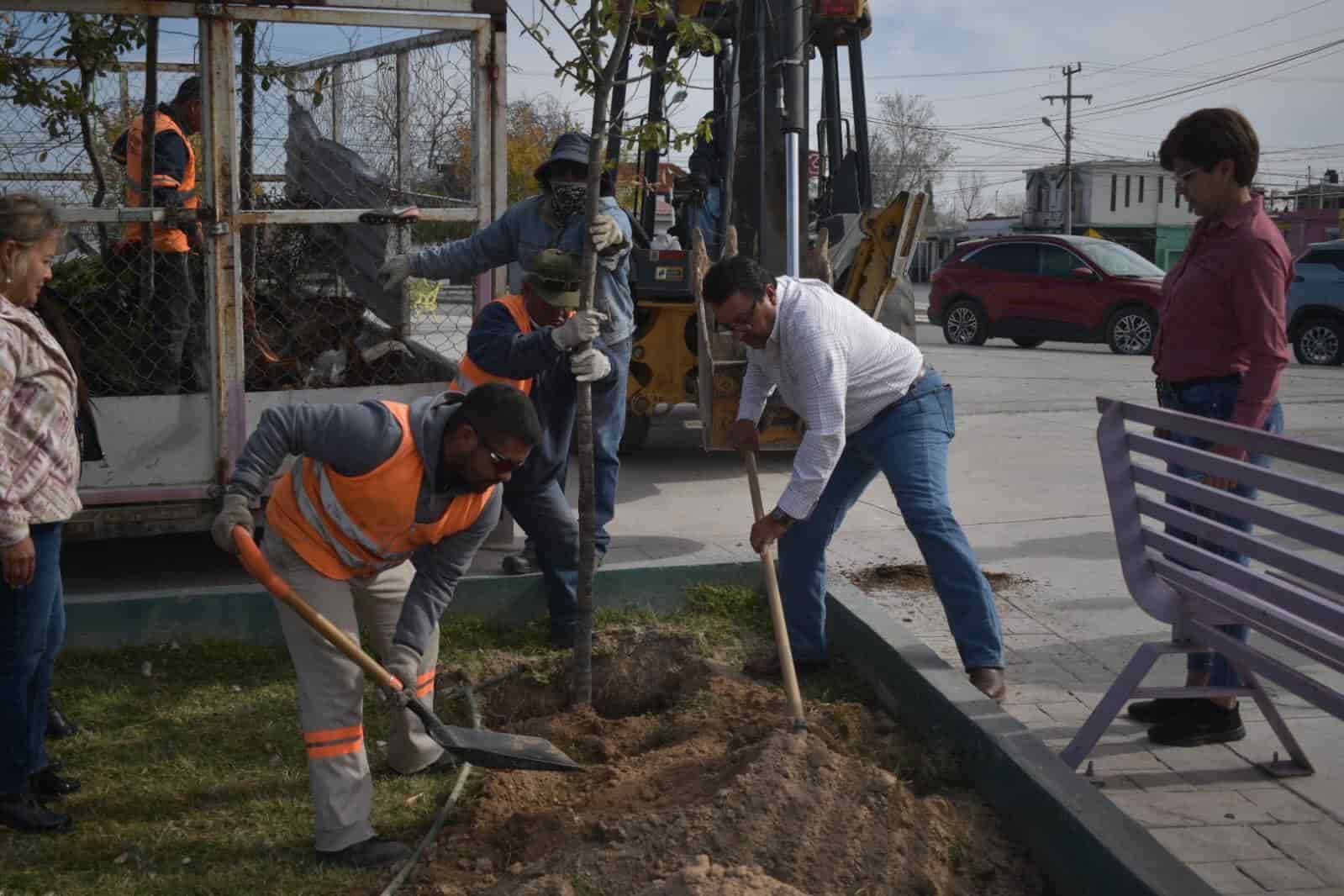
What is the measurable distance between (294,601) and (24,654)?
901 mm

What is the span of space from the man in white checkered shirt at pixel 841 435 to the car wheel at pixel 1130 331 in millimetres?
14432

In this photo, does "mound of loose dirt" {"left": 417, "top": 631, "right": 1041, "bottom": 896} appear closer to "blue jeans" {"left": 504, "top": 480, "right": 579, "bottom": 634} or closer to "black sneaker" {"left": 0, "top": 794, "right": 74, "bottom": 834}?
"blue jeans" {"left": 504, "top": 480, "right": 579, "bottom": 634}

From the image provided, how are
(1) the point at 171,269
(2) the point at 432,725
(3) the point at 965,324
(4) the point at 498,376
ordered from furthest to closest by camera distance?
(3) the point at 965,324 < (1) the point at 171,269 < (4) the point at 498,376 < (2) the point at 432,725

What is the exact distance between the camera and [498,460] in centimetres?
331

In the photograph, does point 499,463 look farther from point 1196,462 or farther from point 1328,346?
point 1328,346

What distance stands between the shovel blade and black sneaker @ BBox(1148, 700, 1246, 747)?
1.90m

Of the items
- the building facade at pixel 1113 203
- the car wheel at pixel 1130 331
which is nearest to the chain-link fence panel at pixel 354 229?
the car wheel at pixel 1130 331

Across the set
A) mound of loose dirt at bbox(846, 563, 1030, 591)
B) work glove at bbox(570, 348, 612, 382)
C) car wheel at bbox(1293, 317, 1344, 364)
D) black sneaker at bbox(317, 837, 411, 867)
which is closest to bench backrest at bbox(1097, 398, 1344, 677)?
work glove at bbox(570, 348, 612, 382)

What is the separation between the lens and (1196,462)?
3.56m

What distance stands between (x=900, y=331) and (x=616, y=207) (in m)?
4.20

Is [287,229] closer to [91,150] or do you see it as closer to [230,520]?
[91,150]

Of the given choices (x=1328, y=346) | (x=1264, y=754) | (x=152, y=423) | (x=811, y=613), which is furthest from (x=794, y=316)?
(x=1328, y=346)

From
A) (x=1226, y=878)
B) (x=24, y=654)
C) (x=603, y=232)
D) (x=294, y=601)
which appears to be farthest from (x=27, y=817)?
(x=1226, y=878)

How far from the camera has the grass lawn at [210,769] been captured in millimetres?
3436
